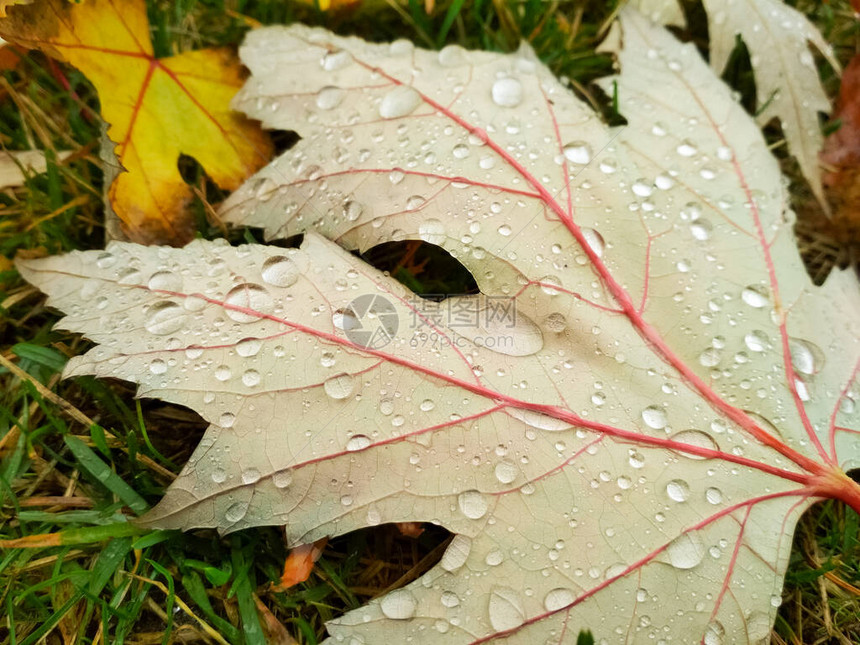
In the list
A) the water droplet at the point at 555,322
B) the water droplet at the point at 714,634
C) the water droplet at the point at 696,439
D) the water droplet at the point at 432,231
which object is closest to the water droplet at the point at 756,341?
the water droplet at the point at 696,439

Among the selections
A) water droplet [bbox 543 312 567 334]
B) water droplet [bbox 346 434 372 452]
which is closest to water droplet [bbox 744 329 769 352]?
water droplet [bbox 543 312 567 334]

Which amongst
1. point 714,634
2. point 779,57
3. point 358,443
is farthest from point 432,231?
point 779,57

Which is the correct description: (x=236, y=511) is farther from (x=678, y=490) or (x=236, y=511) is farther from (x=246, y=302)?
(x=678, y=490)

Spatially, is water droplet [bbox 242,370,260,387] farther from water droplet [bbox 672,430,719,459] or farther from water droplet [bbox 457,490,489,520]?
water droplet [bbox 672,430,719,459]

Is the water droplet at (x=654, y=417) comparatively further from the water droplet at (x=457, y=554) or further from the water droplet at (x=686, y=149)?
the water droplet at (x=686, y=149)

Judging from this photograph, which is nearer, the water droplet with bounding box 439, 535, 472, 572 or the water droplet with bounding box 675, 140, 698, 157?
the water droplet with bounding box 439, 535, 472, 572

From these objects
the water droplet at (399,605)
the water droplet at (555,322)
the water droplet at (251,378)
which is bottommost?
the water droplet at (399,605)

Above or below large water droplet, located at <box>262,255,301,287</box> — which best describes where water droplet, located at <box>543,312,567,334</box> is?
above
